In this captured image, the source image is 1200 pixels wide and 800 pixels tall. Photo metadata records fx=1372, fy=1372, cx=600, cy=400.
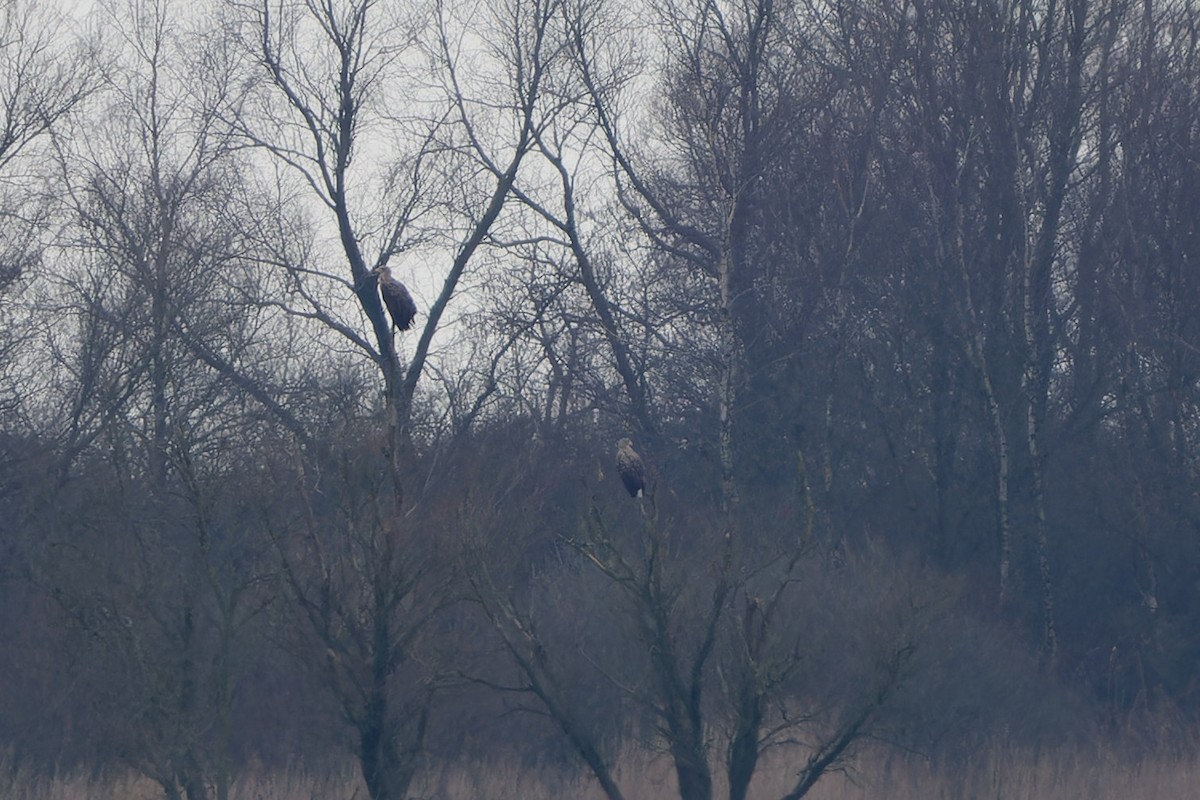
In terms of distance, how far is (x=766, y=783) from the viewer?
12.7 meters

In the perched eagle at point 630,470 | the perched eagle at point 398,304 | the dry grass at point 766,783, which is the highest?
the perched eagle at point 398,304

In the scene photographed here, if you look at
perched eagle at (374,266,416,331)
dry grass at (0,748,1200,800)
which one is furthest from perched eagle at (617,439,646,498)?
dry grass at (0,748,1200,800)

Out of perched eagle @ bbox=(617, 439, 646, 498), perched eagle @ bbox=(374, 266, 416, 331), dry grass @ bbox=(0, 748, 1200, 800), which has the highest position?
perched eagle @ bbox=(374, 266, 416, 331)

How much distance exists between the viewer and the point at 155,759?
9156 mm

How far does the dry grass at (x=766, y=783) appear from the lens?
40.2 ft

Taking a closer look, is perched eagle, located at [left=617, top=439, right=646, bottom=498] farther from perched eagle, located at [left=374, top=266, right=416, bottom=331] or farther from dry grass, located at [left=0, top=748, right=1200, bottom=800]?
dry grass, located at [left=0, top=748, right=1200, bottom=800]

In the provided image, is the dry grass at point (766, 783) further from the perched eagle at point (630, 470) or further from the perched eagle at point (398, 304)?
the perched eagle at point (398, 304)

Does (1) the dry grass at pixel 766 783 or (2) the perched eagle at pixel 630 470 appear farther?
(1) the dry grass at pixel 766 783

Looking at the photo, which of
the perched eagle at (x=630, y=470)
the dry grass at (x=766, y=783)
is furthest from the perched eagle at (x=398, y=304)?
the dry grass at (x=766, y=783)

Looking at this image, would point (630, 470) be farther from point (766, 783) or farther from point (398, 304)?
point (766, 783)

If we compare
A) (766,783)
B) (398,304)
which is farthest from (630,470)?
(766,783)

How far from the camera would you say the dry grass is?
12266 mm

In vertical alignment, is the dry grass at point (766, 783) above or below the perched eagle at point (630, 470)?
below

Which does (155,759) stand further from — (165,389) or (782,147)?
(782,147)
